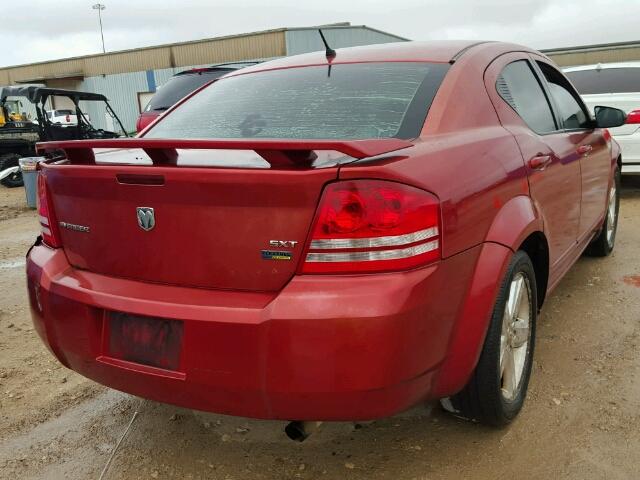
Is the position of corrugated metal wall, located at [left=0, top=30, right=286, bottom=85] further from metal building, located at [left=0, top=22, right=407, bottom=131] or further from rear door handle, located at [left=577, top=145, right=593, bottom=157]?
rear door handle, located at [left=577, top=145, right=593, bottom=157]

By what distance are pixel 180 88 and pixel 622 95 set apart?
5364 mm

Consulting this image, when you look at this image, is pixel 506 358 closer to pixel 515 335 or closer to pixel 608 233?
pixel 515 335

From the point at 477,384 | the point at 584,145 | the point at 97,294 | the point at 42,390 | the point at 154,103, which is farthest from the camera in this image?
the point at 154,103

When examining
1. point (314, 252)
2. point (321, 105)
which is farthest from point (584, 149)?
point (314, 252)

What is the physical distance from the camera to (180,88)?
24.2ft

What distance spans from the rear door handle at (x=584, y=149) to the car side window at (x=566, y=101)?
13 cm

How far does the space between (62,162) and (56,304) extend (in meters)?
0.54

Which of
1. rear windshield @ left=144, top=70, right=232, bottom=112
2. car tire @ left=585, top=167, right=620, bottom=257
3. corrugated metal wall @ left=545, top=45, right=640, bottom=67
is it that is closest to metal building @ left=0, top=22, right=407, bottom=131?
corrugated metal wall @ left=545, top=45, right=640, bottom=67

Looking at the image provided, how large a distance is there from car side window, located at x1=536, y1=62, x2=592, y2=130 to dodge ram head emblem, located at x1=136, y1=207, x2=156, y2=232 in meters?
2.38

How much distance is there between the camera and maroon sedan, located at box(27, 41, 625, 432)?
1611 mm

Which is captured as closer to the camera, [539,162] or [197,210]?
[197,210]

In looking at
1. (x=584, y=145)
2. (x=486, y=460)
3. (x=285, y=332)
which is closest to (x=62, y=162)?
(x=285, y=332)

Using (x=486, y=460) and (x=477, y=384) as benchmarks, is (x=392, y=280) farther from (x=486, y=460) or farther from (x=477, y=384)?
(x=486, y=460)

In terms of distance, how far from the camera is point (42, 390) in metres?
2.85
